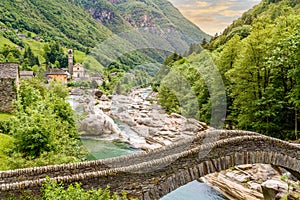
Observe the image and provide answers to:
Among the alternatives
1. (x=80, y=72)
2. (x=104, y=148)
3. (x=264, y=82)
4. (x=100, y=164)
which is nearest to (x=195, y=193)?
(x=100, y=164)

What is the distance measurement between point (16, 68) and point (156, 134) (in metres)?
12.3

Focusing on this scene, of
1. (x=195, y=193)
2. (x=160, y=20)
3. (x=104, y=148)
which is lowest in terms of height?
(x=195, y=193)

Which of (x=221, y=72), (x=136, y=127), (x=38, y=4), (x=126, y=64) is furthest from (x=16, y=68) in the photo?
(x=38, y=4)

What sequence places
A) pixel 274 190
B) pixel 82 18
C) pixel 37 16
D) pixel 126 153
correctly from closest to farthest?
1. pixel 274 190
2. pixel 126 153
3. pixel 82 18
4. pixel 37 16

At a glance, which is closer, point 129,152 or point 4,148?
point 4,148

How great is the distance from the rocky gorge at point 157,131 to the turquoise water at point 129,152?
1.88 feet

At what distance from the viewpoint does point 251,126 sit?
87.3 feet

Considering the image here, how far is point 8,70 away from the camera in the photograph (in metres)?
23.8

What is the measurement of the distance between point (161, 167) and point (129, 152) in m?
15.4

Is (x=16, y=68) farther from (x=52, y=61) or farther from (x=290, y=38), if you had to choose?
(x=52, y=61)

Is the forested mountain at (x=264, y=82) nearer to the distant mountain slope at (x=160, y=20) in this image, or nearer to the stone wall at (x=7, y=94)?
the distant mountain slope at (x=160, y=20)

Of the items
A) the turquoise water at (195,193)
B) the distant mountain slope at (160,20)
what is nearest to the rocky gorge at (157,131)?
the turquoise water at (195,193)

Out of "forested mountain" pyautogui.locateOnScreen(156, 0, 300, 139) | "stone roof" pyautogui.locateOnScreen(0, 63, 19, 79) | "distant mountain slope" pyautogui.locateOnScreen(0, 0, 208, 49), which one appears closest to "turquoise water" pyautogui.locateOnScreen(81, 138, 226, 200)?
"forested mountain" pyautogui.locateOnScreen(156, 0, 300, 139)

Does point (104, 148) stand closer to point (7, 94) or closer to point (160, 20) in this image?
point (7, 94)
